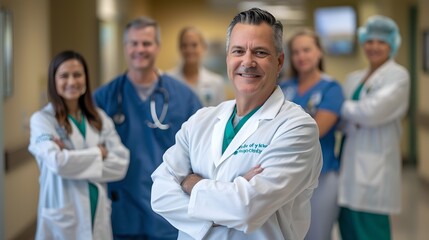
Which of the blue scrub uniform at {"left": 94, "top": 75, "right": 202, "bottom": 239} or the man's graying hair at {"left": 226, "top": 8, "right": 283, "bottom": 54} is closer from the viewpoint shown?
the man's graying hair at {"left": 226, "top": 8, "right": 283, "bottom": 54}

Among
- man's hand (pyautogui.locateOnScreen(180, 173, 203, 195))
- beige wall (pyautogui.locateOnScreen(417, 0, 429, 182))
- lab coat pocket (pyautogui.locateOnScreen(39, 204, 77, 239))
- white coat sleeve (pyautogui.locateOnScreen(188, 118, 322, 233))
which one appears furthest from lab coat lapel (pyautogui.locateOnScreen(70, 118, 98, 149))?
beige wall (pyautogui.locateOnScreen(417, 0, 429, 182))

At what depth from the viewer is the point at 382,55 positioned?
13.0 feet

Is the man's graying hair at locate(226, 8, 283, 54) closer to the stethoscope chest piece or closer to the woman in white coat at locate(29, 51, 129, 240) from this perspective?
the woman in white coat at locate(29, 51, 129, 240)

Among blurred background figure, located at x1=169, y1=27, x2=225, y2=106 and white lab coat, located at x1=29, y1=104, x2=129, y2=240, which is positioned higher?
blurred background figure, located at x1=169, y1=27, x2=225, y2=106

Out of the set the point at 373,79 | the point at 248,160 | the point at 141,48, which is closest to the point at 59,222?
the point at 141,48

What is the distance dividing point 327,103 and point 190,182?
6.20 feet

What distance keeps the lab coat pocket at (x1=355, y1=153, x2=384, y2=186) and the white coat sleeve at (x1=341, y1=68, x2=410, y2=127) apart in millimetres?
199

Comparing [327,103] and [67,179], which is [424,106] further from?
[67,179]

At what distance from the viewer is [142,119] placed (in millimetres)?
3230

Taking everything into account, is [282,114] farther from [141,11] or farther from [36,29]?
[141,11]

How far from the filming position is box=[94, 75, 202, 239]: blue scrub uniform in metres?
3.18

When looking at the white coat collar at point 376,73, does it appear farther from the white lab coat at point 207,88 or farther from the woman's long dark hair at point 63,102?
the woman's long dark hair at point 63,102

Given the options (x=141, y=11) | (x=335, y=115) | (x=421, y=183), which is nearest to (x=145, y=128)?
(x=335, y=115)

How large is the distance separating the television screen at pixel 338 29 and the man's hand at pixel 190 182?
305 inches
